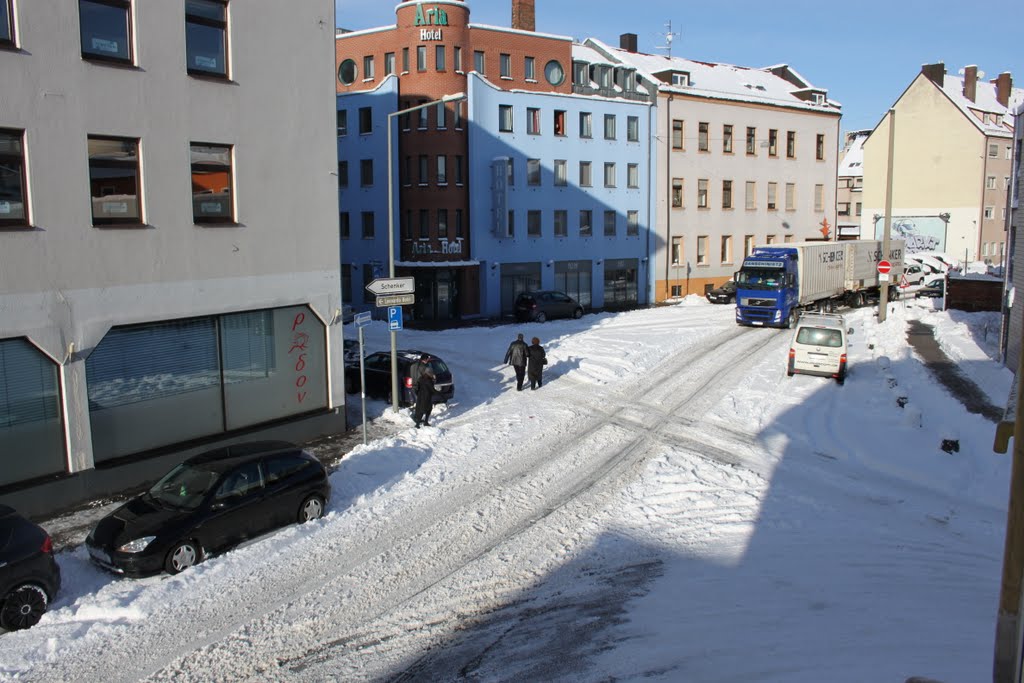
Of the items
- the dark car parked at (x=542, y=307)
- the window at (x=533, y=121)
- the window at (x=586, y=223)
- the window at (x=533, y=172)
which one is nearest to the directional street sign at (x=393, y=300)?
the dark car parked at (x=542, y=307)

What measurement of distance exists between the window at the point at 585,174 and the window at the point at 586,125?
160 cm

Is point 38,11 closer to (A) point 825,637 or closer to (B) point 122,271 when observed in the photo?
(B) point 122,271

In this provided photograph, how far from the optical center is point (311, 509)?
47.1 feet

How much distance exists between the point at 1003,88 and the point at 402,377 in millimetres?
68304

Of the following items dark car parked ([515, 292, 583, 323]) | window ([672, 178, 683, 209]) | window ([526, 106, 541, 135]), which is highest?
window ([526, 106, 541, 135])

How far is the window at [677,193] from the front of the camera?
50656mm

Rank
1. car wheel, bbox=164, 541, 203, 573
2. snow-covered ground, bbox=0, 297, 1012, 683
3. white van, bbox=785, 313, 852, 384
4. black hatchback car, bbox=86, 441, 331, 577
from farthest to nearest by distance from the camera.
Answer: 1. white van, bbox=785, 313, 852, 384
2. car wheel, bbox=164, 541, 203, 573
3. black hatchback car, bbox=86, 441, 331, 577
4. snow-covered ground, bbox=0, 297, 1012, 683

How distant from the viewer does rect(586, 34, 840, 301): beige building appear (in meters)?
50.5

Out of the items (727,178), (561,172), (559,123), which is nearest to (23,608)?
(561,172)

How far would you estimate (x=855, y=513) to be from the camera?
575 inches

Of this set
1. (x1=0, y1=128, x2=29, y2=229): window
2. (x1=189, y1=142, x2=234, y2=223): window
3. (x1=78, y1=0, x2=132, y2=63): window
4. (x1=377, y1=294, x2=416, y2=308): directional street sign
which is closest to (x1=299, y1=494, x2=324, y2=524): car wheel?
(x1=377, y1=294, x2=416, y2=308): directional street sign

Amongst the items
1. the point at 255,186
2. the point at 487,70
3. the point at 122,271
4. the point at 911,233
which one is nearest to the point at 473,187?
the point at 487,70

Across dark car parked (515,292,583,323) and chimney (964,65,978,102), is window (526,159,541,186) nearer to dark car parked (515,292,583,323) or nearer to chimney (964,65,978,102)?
dark car parked (515,292,583,323)

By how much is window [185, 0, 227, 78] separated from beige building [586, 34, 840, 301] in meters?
35.4
